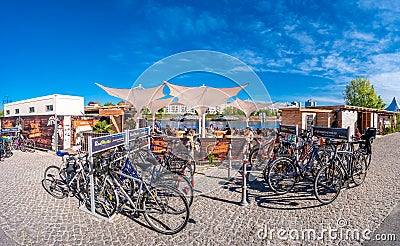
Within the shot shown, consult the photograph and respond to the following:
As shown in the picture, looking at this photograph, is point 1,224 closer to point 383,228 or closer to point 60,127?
point 383,228

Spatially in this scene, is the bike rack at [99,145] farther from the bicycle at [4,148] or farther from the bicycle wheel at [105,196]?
the bicycle at [4,148]

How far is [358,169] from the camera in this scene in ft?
16.4

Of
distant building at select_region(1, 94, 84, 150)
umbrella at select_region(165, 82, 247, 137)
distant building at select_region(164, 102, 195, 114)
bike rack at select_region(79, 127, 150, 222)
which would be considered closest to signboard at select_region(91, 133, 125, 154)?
Answer: bike rack at select_region(79, 127, 150, 222)

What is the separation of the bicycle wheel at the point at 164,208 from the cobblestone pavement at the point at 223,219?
116 mm

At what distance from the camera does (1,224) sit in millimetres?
3139

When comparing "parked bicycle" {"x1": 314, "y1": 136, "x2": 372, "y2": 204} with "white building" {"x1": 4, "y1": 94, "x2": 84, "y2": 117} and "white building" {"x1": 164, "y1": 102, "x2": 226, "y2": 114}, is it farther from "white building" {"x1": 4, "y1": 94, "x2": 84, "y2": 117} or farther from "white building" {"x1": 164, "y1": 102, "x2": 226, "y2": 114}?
"white building" {"x1": 4, "y1": 94, "x2": 84, "y2": 117}

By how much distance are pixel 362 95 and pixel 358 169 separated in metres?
32.1

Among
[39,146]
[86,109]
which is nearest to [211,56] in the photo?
[39,146]

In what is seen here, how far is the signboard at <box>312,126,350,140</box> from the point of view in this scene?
186 inches

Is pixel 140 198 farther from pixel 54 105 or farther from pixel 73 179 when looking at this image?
pixel 54 105

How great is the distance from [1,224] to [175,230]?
102 inches

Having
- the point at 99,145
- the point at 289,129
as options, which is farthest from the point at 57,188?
the point at 289,129

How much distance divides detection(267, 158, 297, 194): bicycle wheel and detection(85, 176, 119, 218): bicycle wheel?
2806 millimetres

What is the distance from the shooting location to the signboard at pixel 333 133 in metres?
4.74
